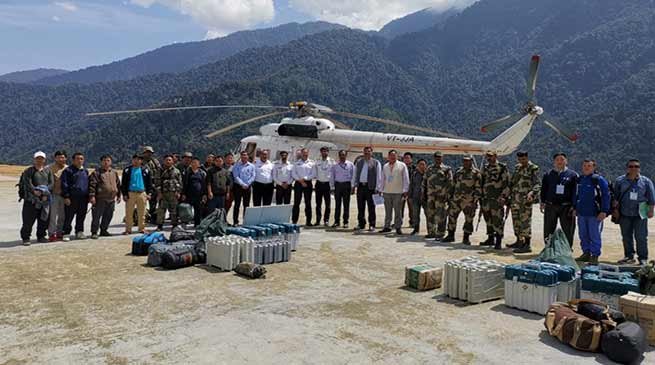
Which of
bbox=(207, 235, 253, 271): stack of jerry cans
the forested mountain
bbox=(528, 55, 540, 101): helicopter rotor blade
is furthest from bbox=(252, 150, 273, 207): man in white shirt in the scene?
the forested mountain

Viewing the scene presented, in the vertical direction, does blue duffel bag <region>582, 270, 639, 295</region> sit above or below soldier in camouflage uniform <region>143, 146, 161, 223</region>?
below

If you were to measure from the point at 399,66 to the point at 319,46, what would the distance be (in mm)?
34610

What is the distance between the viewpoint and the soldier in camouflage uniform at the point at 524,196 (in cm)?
881

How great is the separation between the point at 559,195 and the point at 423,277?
3396mm

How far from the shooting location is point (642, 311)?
4.71m

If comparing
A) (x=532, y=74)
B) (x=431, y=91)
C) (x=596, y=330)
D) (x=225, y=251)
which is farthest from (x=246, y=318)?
(x=431, y=91)

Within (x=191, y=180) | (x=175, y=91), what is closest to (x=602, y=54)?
(x=175, y=91)

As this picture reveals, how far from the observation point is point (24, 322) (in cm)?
498

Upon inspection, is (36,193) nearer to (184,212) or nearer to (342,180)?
(184,212)

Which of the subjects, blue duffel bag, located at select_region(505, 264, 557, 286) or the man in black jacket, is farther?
the man in black jacket

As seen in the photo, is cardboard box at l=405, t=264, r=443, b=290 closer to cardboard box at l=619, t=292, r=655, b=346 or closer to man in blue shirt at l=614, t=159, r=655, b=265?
cardboard box at l=619, t=292, r=655, b=346

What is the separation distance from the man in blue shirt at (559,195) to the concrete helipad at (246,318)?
2231 millimetres

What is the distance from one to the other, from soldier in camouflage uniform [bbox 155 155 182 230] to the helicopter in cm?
703

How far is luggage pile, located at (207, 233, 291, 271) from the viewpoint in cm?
713
